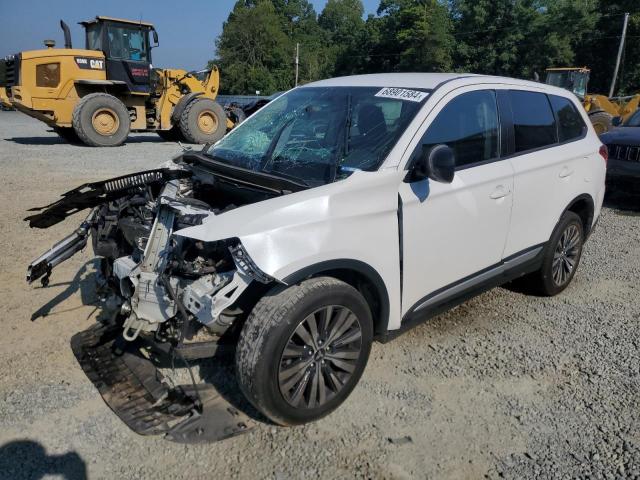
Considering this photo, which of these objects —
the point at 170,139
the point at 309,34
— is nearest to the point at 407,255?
the point at 170,139

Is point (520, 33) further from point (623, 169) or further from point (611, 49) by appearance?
point (623, 169)

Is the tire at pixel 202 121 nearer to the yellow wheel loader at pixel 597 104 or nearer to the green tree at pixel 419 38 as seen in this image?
the yellow wheel loader at pixel 597 104

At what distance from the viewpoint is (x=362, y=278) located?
118 inches

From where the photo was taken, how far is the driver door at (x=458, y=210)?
123 inches

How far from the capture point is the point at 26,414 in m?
2.94

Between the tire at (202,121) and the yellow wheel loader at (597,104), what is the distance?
10.8m

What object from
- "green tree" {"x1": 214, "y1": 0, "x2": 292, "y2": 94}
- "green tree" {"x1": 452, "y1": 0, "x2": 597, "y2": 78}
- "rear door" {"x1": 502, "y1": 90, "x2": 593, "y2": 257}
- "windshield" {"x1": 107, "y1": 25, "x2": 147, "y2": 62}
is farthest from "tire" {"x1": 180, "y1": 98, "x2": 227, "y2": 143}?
"green tree" {"x1": 214, "y1": 0, "x2": 292, "y2": 94}

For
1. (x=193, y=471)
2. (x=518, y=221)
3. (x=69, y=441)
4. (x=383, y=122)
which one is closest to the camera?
(x=193, y=471)

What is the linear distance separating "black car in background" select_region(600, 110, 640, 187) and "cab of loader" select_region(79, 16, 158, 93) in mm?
12283

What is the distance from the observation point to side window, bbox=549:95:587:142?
4.40 m

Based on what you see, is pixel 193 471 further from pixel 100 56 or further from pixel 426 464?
pixel 100 56

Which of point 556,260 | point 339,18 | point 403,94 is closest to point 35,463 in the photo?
point 403,94

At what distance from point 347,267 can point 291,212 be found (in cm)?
44

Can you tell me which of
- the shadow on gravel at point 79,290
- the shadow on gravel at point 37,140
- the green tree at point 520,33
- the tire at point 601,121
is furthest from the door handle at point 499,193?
the green tree at point 520,33
